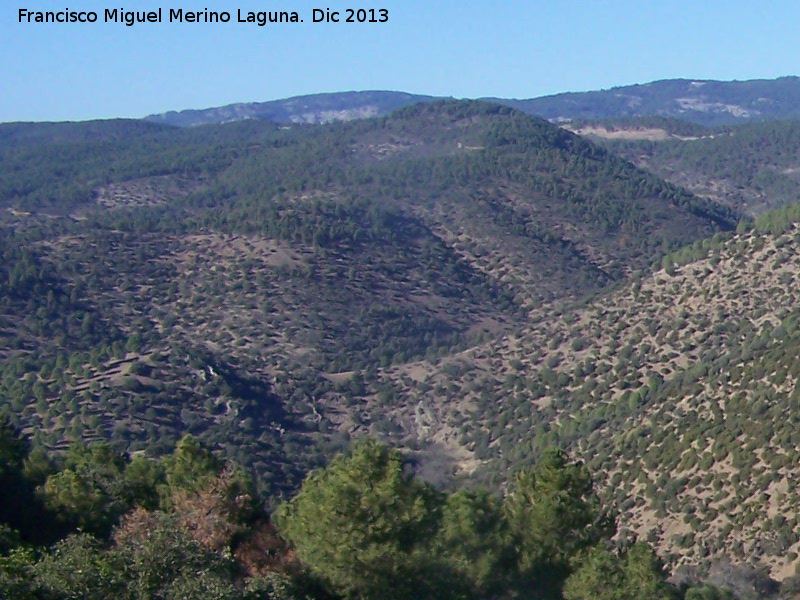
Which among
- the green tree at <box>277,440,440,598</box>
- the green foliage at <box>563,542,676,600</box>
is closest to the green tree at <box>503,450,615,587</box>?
the green foliage at <box>563,542,676,600</box>

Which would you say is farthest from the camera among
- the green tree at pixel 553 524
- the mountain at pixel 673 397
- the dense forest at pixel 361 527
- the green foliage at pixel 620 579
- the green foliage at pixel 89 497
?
the mountain at pixel 673 397

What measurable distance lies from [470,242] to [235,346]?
29.2 m

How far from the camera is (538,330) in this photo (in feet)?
176

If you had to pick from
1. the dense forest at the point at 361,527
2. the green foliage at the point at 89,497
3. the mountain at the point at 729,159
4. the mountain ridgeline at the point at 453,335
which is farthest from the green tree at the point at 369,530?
the mountain at the point at 729,159

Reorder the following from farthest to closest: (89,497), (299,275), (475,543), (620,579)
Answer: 1. (299,275)
2. (475,543)
3. (89,497)
4. (620,579)

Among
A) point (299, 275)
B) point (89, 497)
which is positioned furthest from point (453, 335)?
point (89, 497)

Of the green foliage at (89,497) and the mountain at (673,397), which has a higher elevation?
the green foliage at (89,497)

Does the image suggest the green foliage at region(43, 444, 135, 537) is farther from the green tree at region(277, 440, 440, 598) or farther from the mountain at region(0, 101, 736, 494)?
the mountain at region(0, 101, 736, 494)

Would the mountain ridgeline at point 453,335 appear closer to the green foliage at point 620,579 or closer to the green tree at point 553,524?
the green foliage at point 620,579

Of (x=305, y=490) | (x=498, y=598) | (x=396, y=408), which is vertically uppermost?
(x=305, y=490)

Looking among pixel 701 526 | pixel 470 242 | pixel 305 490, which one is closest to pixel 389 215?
pixel 470 242

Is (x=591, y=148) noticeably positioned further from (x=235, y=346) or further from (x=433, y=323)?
(x=235, y=346)

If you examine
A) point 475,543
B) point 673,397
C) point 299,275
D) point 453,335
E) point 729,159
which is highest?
point 729,159

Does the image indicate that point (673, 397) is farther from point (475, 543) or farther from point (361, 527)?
point (361, 527)
